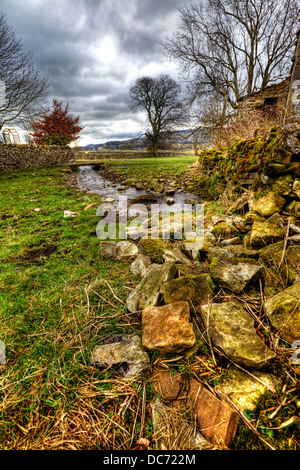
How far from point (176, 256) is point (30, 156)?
644 inches

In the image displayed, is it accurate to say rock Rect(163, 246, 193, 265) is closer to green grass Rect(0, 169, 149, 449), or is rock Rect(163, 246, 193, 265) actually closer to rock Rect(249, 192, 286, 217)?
green grass Rect(0, 169, 149, 449)

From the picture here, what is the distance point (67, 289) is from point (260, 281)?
2.02 m

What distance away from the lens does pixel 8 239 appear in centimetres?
354

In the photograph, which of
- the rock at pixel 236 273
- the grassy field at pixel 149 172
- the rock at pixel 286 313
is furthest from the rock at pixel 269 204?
the grassy field at pixel 149 172

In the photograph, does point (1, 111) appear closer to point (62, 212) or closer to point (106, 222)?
point (62, 212)

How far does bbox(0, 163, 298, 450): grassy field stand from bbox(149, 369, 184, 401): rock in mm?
53

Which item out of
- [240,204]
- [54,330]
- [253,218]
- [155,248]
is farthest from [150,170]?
[54,330]

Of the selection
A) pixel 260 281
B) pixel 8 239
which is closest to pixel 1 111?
pixel 8 239

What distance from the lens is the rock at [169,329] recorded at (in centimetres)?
135

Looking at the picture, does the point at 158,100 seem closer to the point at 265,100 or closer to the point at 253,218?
the point at 265,100

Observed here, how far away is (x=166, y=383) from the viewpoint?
1236mm

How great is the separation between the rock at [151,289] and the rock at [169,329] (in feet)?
0.69

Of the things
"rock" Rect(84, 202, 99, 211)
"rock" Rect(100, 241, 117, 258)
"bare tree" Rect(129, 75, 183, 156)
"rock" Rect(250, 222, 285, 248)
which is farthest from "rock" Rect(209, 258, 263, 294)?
"bare tree" Rect(129, 75, 183, 156)
